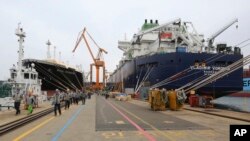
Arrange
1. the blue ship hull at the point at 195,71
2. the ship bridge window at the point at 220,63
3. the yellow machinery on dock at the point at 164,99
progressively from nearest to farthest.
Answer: the yellow machinery on dock at the point at 164,99 < the blue ship hull at the point at 195,71 < the ship bridge window at the point at 220,63

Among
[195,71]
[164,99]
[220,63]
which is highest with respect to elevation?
[220,63]

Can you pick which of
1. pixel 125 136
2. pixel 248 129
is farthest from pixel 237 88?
pixel 248 129

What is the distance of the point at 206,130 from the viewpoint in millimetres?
14523

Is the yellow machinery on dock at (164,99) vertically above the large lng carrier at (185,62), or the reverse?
the large lng carrier at (185,62)

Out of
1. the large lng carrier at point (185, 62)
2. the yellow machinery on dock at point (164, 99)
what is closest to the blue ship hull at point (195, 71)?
the large lng carrier at point (185, 62)

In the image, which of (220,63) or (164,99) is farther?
(220,63)

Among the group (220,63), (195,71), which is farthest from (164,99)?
(220,63)

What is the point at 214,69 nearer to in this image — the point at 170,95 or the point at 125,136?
the point at 170,95

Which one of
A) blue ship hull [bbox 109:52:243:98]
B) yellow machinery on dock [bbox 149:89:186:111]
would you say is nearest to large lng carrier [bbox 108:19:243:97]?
blue ship hull [bbox 109:52:243:98]

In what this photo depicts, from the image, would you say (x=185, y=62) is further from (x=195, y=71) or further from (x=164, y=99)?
(x=164, y=99)

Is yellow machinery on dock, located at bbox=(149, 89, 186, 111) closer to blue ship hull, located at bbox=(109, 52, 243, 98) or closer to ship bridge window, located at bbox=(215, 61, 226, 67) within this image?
blue ship hull, located at bbox=(109, 52, 243, 98)

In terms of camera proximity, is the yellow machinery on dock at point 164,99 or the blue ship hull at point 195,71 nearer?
the yellow machinery on dock at point 164,99

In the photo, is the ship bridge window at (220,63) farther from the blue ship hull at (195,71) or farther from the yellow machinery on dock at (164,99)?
the yellow machinery on dock at (164,99)

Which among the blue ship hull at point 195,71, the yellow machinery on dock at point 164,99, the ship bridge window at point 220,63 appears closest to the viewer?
the yellow machinery on dock at point 164,99
